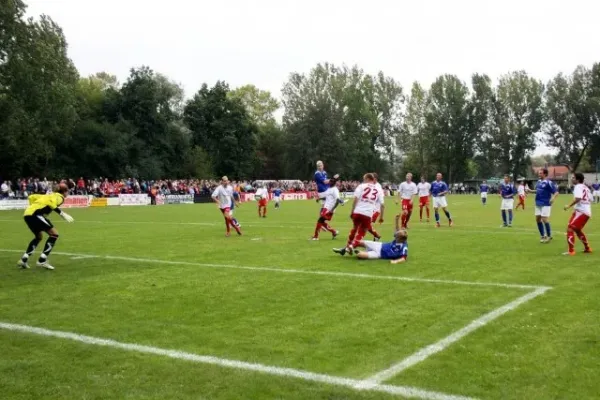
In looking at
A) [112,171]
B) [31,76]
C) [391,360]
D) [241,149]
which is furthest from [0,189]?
[391,360]

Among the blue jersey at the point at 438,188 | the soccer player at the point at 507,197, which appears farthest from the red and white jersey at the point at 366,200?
the soccer player at the point at 507,197

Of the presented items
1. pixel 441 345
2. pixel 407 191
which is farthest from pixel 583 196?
pixel 407 191

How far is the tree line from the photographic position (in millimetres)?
60281

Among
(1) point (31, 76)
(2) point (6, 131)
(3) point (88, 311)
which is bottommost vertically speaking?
(3) point (88, 311)

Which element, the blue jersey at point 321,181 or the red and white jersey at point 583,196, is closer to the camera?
the red and white jersey at point 583,196

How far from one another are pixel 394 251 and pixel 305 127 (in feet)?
229

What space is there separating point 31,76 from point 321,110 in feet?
147

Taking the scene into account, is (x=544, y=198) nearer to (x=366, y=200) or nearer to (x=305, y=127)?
(x=366, y=200)

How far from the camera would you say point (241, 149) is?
78.6m

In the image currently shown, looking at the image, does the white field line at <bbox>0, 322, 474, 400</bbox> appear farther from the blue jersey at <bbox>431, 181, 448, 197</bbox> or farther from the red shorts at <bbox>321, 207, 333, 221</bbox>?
the blue jersey at <bbox>431, 181, 448, 197</bbox>

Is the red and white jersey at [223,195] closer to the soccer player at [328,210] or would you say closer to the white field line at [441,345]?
the soccer player at [328,210]

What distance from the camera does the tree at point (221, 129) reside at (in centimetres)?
7694

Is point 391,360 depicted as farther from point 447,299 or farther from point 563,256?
point 563,256

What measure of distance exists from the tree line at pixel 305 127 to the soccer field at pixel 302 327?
136 feet
